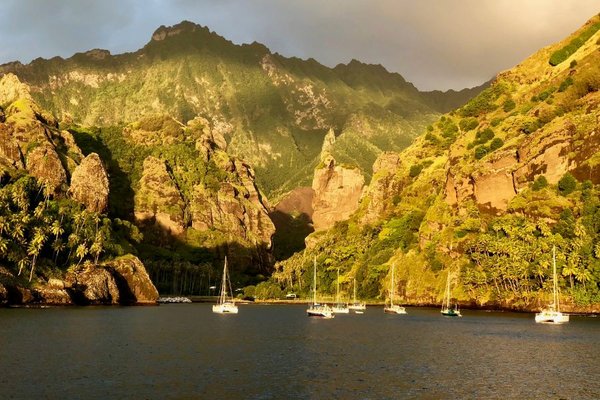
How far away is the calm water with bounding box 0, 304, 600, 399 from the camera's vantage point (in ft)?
184

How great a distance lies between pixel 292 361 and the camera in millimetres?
75688

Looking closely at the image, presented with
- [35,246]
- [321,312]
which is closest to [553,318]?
[321,312]

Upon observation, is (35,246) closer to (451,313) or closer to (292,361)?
(451,313)

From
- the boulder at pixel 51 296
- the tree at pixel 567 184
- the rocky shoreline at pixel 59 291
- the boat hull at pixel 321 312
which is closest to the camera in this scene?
the rocky shoreline at pixel 59 291

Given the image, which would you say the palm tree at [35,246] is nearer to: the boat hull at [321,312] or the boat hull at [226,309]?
the boat hull at [226,309]

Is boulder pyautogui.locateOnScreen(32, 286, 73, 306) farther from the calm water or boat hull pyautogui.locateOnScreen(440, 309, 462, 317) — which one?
boat hull pyautogui.locateOnScreen(440, 309, 462, 317)

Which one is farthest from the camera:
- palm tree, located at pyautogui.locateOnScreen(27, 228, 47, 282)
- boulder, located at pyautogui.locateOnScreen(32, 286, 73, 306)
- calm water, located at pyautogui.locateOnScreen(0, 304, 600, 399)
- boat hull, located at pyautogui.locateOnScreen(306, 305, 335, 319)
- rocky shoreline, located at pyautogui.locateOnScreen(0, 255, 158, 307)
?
palm tree, located at pyautogui.locateOnScreen(27, 228, 47, 282)

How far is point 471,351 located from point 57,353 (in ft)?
178

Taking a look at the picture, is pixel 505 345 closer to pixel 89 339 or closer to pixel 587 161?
pixel 89 339

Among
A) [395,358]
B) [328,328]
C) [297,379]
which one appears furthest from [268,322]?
[297,379]

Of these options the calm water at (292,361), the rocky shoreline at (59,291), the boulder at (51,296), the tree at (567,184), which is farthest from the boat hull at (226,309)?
the tree at (567,184)

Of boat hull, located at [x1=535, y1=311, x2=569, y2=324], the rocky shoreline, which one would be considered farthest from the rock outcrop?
the rocky shoreline

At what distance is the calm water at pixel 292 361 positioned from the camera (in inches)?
2212

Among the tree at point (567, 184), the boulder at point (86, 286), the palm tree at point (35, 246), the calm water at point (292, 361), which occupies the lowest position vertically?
the calm water at point (292, 361)
